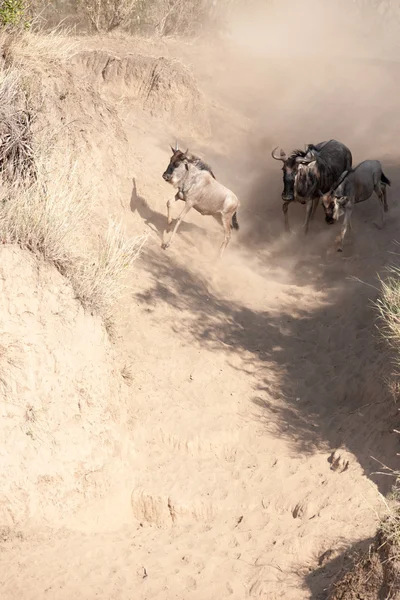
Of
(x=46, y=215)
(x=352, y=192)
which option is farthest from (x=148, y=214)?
(x=46, y=215)

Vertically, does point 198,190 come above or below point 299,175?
below

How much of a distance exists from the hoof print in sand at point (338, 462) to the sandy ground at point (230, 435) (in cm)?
2

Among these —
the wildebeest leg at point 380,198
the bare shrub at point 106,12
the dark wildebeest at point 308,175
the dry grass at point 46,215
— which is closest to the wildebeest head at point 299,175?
the dark wildebeest at point 308,175

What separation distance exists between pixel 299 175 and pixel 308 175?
223mm

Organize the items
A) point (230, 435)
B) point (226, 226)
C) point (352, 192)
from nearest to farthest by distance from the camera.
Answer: point (230, 435)
point (226, 226)
point (352, 192)

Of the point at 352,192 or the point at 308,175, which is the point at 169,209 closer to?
the point at 308,175

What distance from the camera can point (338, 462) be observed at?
7.67m

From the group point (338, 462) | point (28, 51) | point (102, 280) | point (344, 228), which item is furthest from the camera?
point (344, 228)

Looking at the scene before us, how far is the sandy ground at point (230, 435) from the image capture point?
6.51 meters

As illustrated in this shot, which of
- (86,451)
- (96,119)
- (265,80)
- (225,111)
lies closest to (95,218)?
(96,119)

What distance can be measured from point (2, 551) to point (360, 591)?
316 centimetres

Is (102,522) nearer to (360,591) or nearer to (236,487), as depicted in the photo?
(236,487)

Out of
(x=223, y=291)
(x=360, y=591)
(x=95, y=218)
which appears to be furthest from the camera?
(x=223, y=291)

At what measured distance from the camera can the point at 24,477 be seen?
6.86 metres
